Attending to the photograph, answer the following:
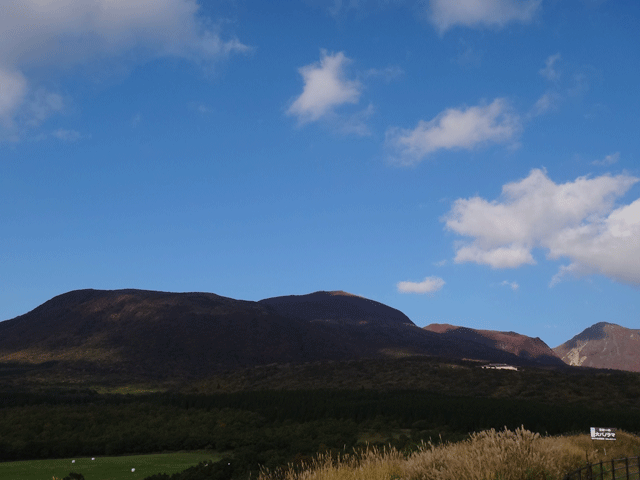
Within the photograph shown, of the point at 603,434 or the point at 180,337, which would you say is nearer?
the point at 603,434

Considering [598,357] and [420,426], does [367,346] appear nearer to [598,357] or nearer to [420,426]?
[420,426]

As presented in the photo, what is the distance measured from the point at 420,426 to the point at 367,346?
92.9 metres

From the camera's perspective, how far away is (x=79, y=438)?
83.4ft

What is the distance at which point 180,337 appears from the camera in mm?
108125

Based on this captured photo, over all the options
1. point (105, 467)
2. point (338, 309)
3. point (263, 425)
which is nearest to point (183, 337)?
point (338, 309)

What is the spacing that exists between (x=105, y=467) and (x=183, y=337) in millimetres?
90425

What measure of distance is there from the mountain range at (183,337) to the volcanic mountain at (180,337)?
17cm

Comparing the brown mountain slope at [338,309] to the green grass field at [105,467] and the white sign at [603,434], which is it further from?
the white sign at [603,434]

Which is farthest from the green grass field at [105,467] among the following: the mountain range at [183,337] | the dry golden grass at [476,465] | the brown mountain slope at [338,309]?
the brown mountain slope at [338,309]

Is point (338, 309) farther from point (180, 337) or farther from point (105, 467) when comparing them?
point (105, 467)

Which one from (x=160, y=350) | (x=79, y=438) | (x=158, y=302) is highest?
(x=158, y=302)

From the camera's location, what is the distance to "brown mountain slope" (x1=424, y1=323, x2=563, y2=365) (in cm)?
17875

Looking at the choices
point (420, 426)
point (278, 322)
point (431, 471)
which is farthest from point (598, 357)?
point (431, 471)

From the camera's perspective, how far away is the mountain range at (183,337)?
97.8m
